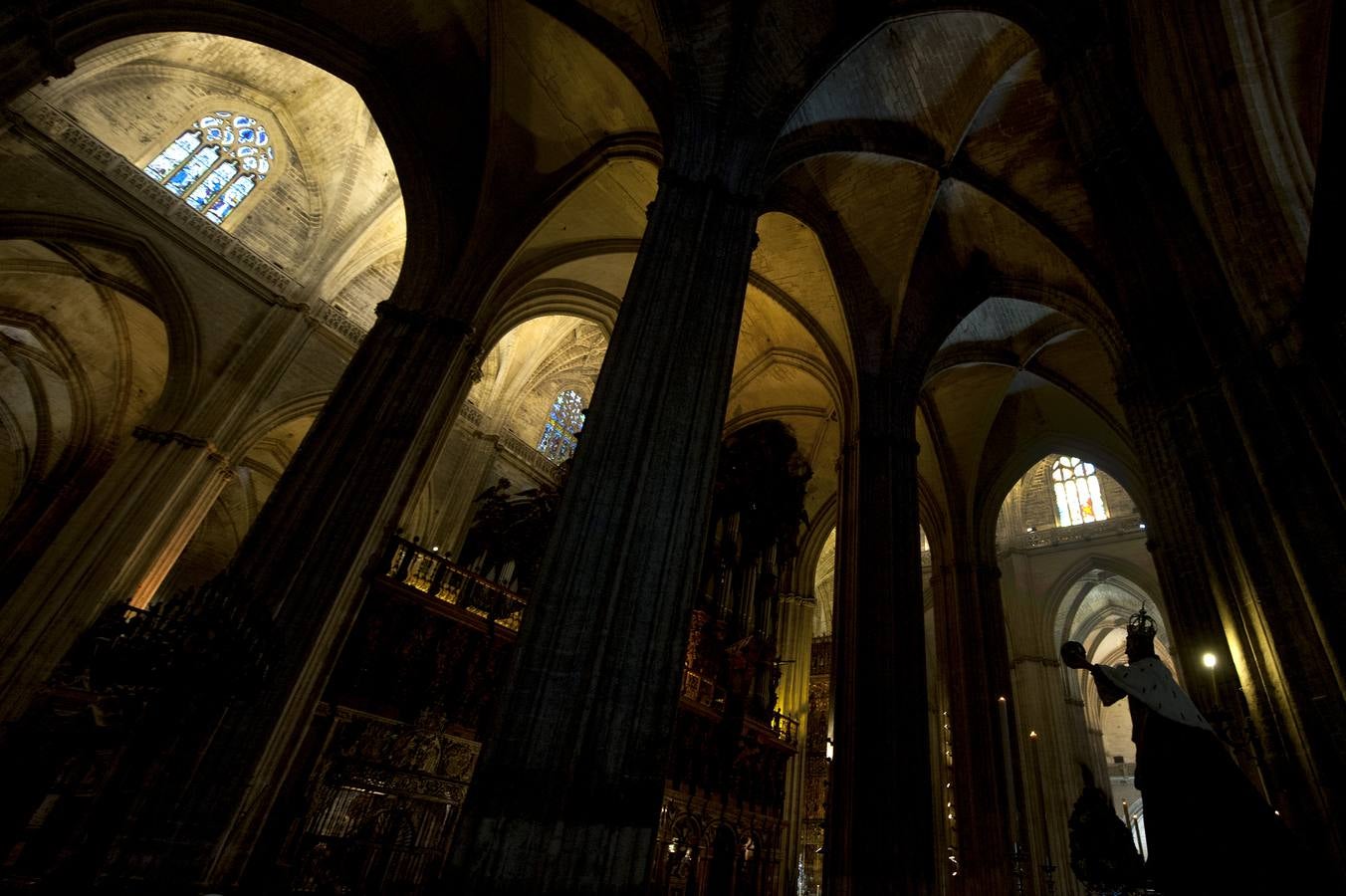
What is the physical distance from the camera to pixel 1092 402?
1282 centimetres

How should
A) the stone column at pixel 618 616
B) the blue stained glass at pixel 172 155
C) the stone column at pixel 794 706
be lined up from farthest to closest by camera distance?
1. the stone column at pixel 794 706
2. the blue stained glass at pixel 172 155
3. the stone column at pixel 618 616

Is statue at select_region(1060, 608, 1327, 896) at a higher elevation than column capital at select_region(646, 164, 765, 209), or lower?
lower

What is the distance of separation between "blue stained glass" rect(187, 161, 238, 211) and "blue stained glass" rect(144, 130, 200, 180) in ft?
1.61

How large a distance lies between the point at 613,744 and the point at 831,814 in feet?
15.6

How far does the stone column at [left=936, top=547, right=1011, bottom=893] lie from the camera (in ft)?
31.6

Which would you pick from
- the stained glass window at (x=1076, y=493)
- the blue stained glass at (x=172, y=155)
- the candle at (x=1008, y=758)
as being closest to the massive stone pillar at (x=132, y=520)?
the blue stained glass at (x=172, y=155)

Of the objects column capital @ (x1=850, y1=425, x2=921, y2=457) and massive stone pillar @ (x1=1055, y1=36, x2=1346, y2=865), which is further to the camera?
column capital @ (x1=850, y1=425, x2=921, y2=457)

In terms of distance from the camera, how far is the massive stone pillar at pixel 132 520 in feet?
29.8

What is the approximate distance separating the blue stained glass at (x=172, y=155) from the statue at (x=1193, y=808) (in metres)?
16.1

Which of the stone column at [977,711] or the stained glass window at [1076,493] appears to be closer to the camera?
the stone column at [977,711]

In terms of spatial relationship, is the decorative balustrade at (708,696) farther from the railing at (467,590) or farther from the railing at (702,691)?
the railing at (467,590)

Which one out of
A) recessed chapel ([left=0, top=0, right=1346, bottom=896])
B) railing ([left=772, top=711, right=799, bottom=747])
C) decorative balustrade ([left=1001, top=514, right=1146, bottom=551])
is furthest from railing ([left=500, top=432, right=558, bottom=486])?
decorative balustrade ([left=1001, top=514, right=1146, bottom=551])

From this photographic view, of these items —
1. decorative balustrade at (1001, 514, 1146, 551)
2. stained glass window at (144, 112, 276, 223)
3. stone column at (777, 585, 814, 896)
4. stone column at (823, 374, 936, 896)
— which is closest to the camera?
stone column at (823, 374, 936, 896)

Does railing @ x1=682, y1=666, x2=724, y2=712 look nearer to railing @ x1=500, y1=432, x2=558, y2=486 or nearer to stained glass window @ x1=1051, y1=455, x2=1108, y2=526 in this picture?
railing @ x1=500, y1=432, x2=558, y2=486
